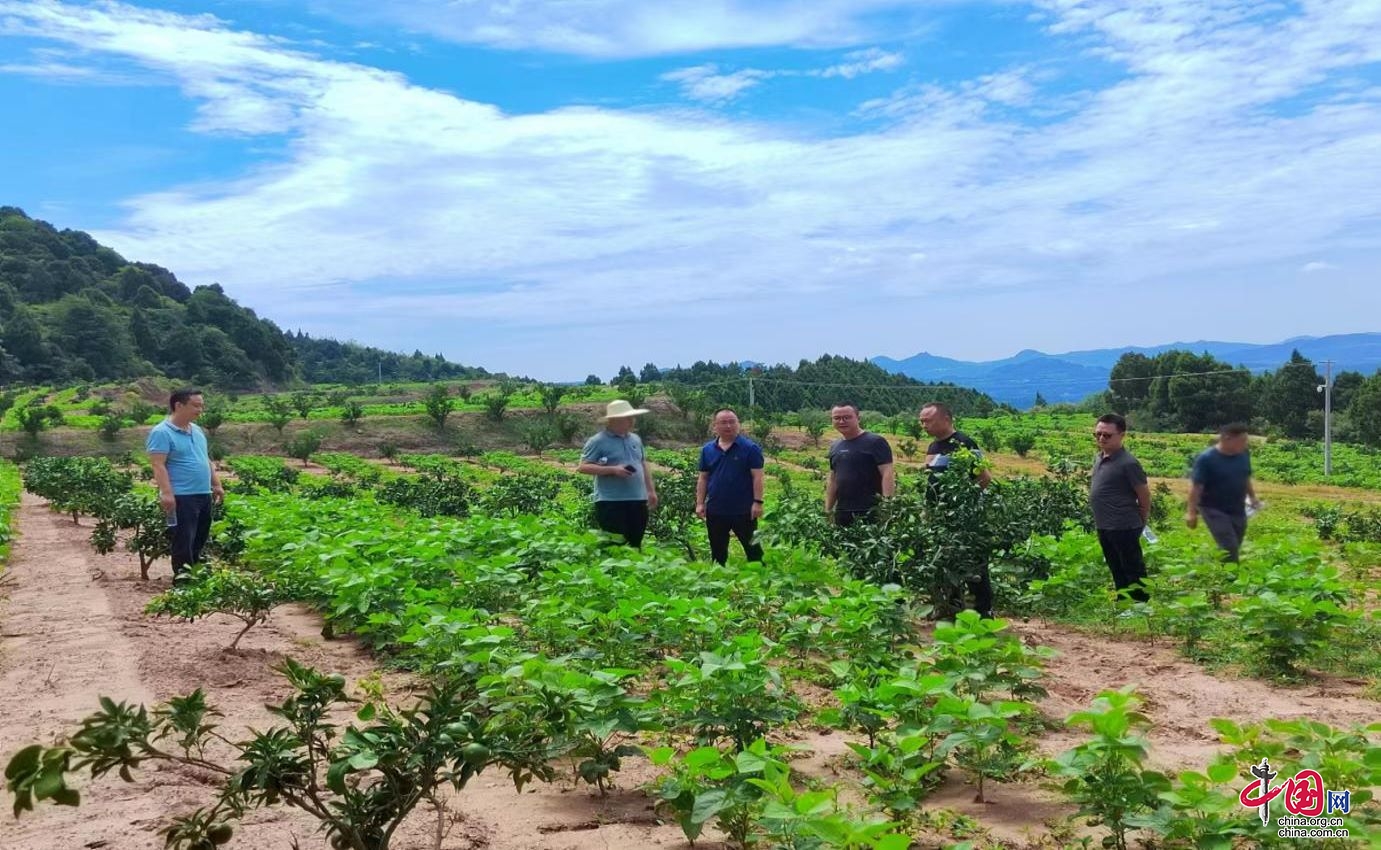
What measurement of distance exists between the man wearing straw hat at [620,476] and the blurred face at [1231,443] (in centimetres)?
413

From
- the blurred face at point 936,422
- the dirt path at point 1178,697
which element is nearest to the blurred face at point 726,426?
the blurred face at point 936,422

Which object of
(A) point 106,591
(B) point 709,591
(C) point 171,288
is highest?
(C) point 171,288

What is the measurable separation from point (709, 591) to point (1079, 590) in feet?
10.7

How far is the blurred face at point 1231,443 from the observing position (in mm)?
6699

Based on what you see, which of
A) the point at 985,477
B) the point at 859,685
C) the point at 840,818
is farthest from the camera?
the point at 985,477

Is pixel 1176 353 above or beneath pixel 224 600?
above

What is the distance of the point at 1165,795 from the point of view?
2605mm

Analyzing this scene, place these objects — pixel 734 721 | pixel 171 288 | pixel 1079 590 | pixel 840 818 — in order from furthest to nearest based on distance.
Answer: pixel 171 288 → pixel 1079 590 → pixel 734 721 → pixel 840 818

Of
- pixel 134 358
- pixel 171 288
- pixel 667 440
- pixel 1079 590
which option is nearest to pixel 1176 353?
pixel 667 440

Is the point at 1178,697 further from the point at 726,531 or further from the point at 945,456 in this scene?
the point at 726,531

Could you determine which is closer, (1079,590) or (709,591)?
(709,591)

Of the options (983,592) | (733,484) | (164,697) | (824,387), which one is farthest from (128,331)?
(983,592)

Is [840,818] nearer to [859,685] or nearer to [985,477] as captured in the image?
[859,685]

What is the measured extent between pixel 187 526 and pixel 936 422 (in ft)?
17.6
